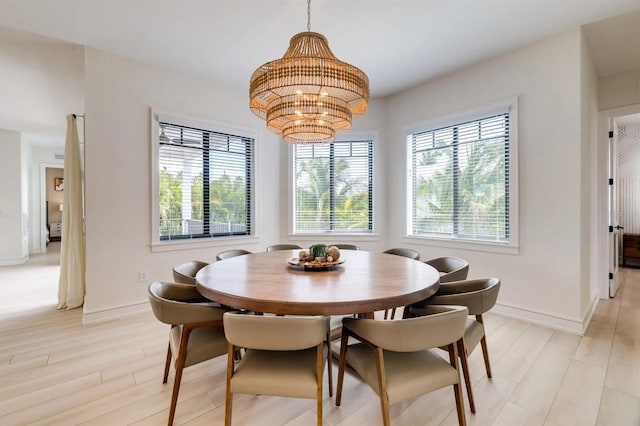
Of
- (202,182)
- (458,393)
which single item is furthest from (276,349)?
(202,182)

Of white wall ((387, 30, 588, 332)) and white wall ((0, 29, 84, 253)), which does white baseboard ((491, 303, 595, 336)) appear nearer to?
white wall ((387, 30, 588, 332))

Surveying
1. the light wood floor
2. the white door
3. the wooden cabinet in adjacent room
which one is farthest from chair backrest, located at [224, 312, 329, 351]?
the wooden cabinet in adjacent room

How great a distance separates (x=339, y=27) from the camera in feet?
8.97

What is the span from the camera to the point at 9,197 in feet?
20.1

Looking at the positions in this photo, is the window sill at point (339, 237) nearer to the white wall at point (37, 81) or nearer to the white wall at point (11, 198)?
the white wall at point (37, 81)

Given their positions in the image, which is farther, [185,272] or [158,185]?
[158,185]

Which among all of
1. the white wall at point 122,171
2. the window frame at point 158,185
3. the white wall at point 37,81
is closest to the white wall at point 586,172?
the window frame at point 158,185

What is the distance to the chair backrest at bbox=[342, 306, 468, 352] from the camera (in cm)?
131

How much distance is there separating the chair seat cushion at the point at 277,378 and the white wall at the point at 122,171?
2.58 meters

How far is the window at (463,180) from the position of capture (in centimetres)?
336

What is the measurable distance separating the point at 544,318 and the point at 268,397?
2.84 metres

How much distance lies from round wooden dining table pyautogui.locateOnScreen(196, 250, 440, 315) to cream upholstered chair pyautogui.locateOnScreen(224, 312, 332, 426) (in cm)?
14

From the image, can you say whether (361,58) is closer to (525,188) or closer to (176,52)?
(176,52)

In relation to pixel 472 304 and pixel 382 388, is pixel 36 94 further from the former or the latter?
pixel 472 304
